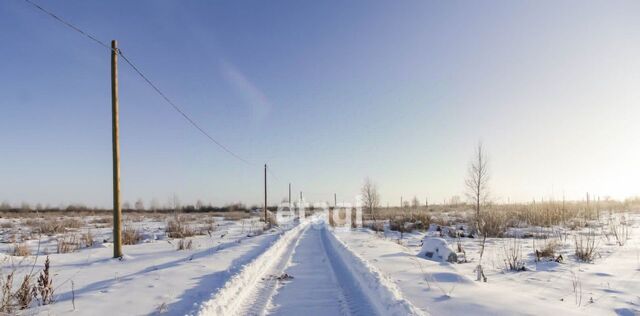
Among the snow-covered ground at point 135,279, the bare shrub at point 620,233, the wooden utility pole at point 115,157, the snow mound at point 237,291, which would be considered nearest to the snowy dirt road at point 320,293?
the snow mound at point 237,291

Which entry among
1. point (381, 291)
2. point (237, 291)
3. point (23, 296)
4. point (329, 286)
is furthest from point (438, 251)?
point (23, 296)

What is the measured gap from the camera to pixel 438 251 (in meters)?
10.0

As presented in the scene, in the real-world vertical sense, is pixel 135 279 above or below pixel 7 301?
below

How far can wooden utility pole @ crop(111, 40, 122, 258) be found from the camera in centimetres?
923

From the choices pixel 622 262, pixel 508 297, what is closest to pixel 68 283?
pixel 508 297

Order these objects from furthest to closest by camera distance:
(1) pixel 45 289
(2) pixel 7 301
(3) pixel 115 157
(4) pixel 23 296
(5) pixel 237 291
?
1. (3) pixel 115 157
2. (5) pixel 237 291
3. (1) pixel 45 289
4. (4) pixel 23 296
5. (2) pixel 7 301

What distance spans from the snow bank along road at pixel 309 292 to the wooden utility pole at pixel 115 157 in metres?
3.47

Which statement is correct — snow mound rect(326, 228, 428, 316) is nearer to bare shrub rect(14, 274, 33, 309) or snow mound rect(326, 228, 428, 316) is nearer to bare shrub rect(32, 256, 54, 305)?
bare shrub rect(32, 256, 54, 305)

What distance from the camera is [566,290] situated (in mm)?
6156

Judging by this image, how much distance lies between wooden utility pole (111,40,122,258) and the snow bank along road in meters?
3.47

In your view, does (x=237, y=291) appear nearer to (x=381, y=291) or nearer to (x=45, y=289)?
(x=381, y=291)

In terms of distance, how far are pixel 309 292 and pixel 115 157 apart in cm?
627

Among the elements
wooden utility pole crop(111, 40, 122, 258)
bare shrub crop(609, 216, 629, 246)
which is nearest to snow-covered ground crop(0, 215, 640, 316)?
wooden utility pole crop(111, 40, 122, 258)

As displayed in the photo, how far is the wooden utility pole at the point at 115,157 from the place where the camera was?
30.3 feet
